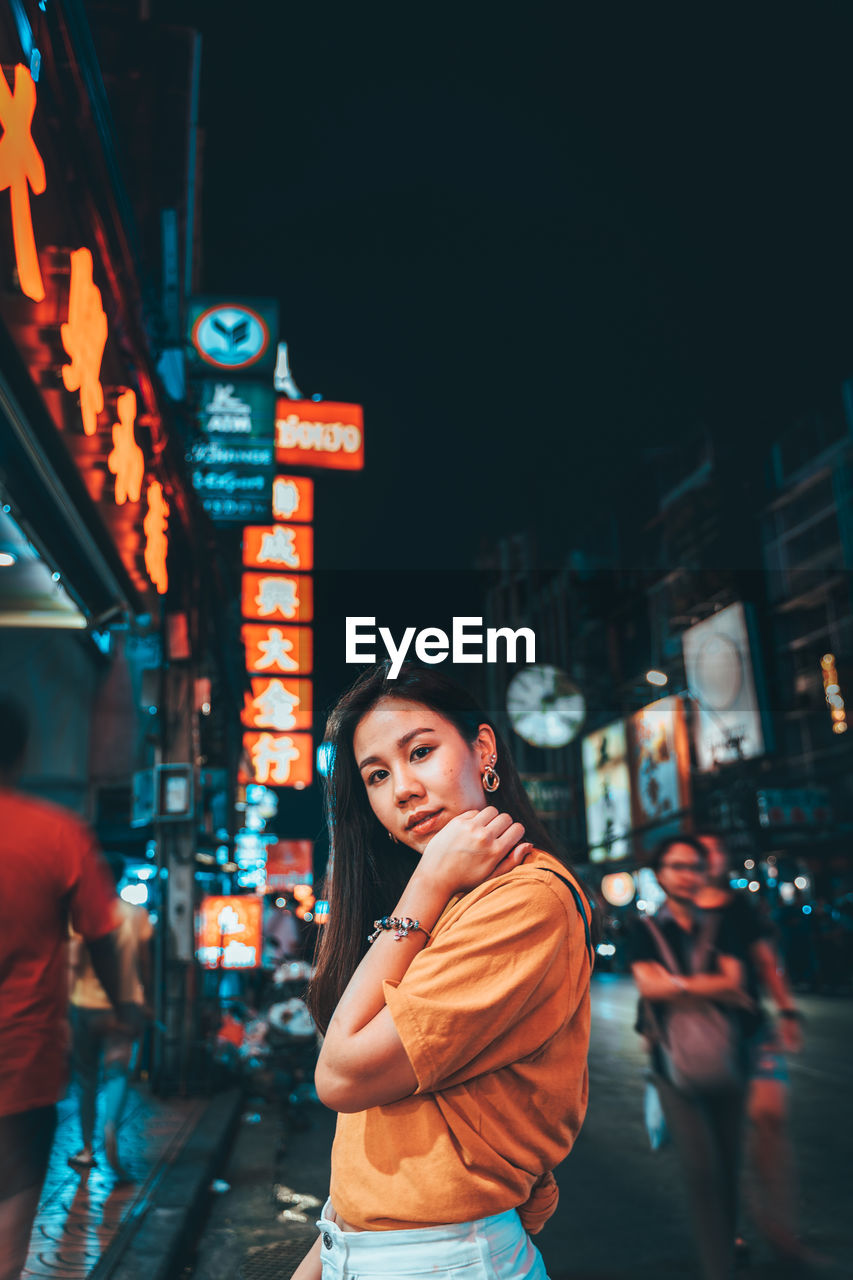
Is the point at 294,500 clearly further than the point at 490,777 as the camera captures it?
Yes

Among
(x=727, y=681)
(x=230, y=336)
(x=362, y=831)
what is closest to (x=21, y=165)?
(x=362, y=831)

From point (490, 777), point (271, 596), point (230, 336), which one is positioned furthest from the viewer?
point (271, 596)

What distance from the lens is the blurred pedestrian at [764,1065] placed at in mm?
4465

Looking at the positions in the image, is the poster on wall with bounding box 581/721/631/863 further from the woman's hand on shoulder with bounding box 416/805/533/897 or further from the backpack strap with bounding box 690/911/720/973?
the woman's hand on shoulder with bounding box 416/805/533/897

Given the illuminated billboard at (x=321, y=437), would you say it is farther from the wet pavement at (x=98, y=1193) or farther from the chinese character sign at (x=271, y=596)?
the wet pavement at (x=98, y=1193)

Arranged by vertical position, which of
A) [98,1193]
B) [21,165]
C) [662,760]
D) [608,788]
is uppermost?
[662,760]

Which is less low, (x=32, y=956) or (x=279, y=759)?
(x=279, y=759)

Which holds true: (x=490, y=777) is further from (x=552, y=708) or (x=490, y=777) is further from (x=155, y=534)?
(x=155, y=534)

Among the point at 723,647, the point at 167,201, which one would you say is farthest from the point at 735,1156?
the point at 723,647

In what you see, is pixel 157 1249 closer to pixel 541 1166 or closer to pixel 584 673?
pixel 541 1166

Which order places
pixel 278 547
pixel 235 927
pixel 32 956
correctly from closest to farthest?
pixel 32 956 < pixel 235 927 < pixel 278 547

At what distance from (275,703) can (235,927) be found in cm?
648

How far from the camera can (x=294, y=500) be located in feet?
62.6

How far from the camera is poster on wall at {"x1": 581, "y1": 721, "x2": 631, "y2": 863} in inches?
1693
